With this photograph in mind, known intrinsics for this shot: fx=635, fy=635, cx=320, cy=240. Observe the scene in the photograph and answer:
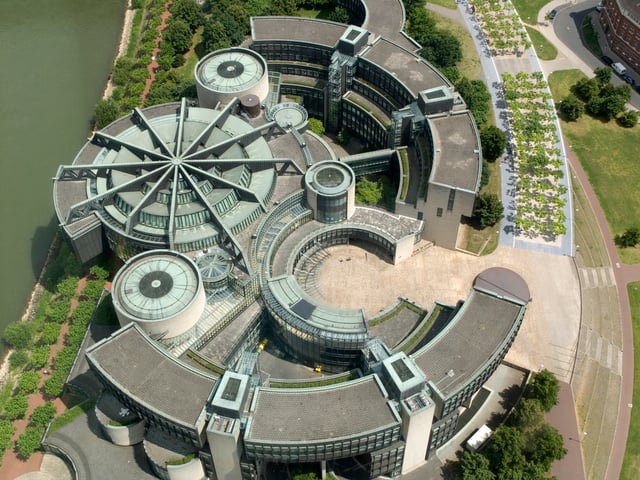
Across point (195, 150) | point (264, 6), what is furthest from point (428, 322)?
point (264, 6)

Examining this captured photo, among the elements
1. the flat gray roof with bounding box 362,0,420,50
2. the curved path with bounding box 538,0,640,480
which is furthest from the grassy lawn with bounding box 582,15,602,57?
the flat gray roof with bounding box 362,0,420,50

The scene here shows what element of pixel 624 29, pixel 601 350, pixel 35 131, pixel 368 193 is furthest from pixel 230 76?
pixel 624 29

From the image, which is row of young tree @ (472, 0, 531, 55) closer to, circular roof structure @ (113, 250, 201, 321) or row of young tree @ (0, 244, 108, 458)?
circular roof structure @ (113, 250, 201, 321)

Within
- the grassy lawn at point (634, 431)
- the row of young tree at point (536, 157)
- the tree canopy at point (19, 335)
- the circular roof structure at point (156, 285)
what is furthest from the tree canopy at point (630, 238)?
the tree canopy at point (19, 335)

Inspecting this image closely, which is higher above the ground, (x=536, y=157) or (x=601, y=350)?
(x=536, y=157)

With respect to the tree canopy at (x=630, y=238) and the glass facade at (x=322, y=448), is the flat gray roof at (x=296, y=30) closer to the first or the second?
the tree canopy at (x=630, y=238)

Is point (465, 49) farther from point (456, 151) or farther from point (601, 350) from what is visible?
point (601, 350)

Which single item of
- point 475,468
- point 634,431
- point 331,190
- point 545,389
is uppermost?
point 331,190
